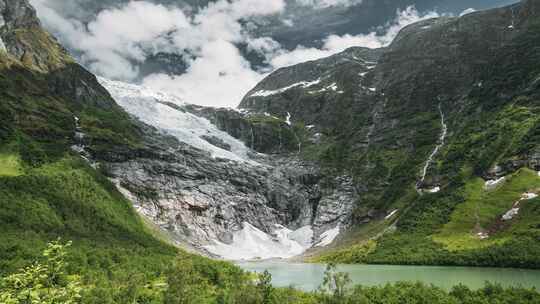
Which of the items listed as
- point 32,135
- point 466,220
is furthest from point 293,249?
point 32,135

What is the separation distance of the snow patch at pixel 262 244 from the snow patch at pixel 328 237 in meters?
6.59

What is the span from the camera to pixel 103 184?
145500 mm

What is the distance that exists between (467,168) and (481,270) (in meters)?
71.4

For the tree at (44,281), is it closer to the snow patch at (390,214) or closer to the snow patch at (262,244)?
the snow patch at (262,244)

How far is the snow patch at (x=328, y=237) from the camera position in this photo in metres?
177

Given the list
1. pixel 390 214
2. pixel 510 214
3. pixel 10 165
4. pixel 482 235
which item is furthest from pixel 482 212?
pixel 10 165

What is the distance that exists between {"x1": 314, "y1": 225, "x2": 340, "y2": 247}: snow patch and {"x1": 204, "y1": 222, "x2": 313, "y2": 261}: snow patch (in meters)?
6.59

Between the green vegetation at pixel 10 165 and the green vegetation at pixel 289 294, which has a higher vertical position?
the green vegetation at pixel 10 165

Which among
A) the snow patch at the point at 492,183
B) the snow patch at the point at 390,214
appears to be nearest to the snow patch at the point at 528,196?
the snow patch at the point at 492,183

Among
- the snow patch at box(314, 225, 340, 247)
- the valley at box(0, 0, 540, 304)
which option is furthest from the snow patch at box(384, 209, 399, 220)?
the snow patch at box(314, 225, 340, 247)

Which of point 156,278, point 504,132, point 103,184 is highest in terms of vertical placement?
point 504,132

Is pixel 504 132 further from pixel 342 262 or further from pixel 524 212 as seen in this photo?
pixel 342 262

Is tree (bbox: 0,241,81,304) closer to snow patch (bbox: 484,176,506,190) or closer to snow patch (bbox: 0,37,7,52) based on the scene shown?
snow patch (bbox: 484,176,506,190)

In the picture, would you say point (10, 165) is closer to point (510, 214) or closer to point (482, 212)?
point (482, 212)
